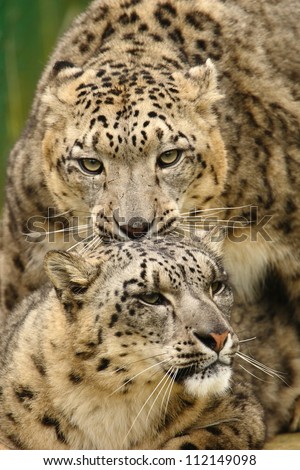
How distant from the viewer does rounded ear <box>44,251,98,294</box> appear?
8664 millimetres

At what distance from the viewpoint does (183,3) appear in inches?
443

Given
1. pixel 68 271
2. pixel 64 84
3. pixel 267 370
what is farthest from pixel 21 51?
pixel 68 271

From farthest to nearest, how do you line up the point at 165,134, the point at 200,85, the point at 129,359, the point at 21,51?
the point at 21,51 < the point at 200,85 < the point at 165,134 < the point at 129,359

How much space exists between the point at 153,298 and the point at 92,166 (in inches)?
75.3

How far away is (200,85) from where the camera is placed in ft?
33.8

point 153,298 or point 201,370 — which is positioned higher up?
point 153,298

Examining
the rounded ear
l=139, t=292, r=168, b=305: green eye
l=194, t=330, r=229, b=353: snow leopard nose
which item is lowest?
l=194, t=330, r=229, b=353: snow leopard nose

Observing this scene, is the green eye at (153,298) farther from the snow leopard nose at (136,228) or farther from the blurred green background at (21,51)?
the blurred green background at (21,51)

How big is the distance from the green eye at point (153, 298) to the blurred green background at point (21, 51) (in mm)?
6206

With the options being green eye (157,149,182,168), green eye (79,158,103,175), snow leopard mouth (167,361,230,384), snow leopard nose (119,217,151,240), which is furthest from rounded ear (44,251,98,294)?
green eye (157,149,182,168)

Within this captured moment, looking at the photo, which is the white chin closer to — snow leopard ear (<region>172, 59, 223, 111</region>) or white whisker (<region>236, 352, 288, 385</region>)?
white whisker (<region>236, 352, 288, 385</region>)

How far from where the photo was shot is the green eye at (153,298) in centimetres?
842

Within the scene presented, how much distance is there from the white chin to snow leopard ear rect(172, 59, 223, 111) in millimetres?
2912

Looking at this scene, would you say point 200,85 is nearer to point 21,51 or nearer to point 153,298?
point 153,298
